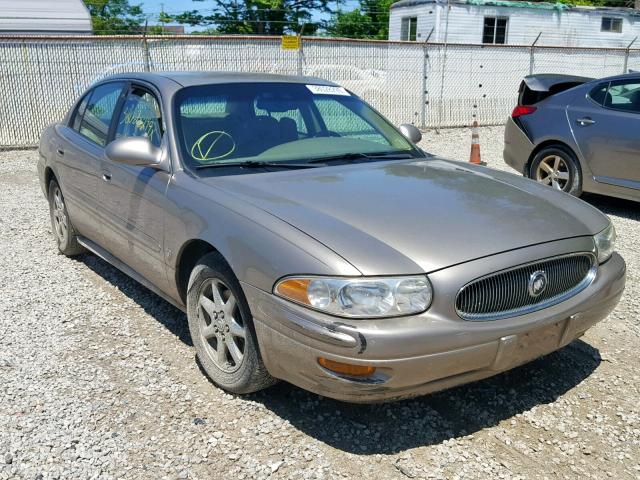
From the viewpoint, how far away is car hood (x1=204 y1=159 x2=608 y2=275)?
108 inches

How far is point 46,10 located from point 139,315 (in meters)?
26.3

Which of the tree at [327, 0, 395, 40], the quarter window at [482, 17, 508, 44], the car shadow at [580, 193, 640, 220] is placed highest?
the tree at [327, 0, 395, 40]

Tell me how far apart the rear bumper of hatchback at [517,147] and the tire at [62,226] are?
5.18 m

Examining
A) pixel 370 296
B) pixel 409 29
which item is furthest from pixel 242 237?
pixel 409 29

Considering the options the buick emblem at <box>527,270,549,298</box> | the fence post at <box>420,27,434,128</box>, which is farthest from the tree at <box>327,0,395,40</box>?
the buick emblem at <box>527,270,549,298</box>

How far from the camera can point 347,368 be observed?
2631mm

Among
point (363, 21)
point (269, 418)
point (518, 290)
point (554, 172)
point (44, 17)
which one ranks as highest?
point (363, 21)

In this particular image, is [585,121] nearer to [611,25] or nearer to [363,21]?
[611,25]

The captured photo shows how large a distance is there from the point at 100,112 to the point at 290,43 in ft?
31.2

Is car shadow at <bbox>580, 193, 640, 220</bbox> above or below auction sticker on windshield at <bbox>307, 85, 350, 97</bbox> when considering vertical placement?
below

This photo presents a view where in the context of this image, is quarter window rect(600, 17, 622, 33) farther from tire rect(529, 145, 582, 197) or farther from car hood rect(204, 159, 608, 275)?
car hood rect(204, 159, 608, 275)

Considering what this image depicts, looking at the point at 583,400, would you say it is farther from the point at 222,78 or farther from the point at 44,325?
the point at 44,325

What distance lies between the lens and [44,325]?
423 centimetres

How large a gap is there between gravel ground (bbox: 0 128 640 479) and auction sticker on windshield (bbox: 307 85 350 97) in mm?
1806
